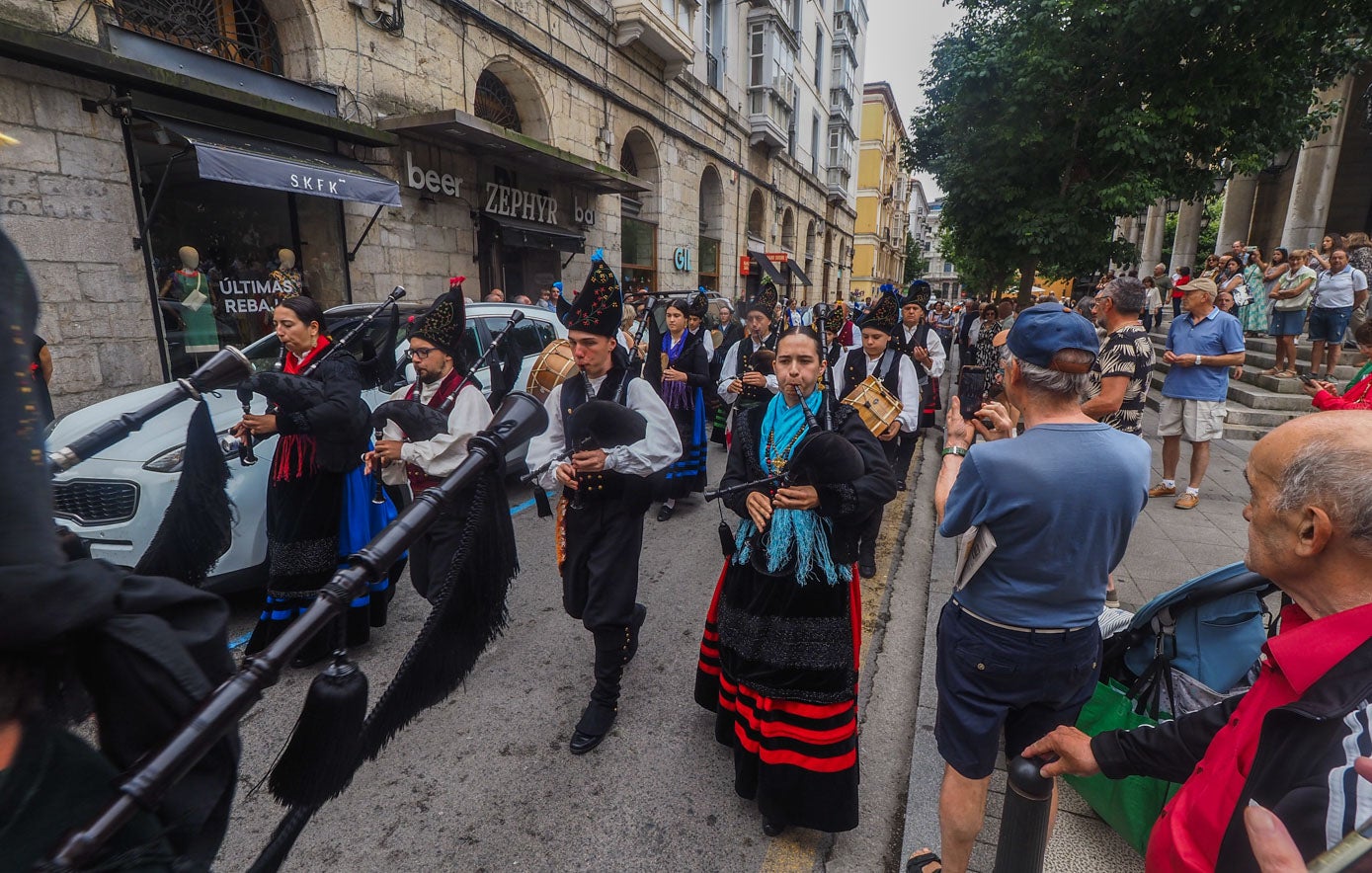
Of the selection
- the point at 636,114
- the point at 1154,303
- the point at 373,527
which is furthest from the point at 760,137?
the point at 373,527

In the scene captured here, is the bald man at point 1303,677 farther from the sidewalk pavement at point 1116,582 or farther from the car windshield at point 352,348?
the car windshield at point 352,348

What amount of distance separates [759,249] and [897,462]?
814 inches

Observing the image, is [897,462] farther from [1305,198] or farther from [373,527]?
[1305,198]

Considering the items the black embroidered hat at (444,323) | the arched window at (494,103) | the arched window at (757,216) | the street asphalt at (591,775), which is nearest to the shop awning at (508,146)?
the arched window at (494,103)

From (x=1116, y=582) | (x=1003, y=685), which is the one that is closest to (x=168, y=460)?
(x=1003, y=685)

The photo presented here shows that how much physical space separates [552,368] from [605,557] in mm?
1034

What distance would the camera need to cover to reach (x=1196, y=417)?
5.66 metres

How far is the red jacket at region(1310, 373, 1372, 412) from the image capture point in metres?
3.36

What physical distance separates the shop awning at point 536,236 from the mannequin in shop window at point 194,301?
496cm

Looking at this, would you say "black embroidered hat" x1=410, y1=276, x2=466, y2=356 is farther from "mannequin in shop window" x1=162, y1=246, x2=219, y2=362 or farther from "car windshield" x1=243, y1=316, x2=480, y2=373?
"mannequin in shop window" x1=162, y1=246, x2=219, y2=362

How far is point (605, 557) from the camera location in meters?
2.99

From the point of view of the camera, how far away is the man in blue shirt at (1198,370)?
17.8ft

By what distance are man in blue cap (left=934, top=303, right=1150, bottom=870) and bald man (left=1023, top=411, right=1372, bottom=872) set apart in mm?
582

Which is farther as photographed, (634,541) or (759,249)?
(759,249)
